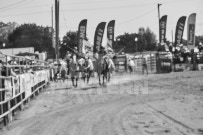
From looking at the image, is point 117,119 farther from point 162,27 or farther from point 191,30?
point 162,27

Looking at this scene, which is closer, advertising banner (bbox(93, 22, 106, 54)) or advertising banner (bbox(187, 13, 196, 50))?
advertising banner (bbox(187, 13, 196, 50))

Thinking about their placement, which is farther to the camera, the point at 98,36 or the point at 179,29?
the point at 179,29

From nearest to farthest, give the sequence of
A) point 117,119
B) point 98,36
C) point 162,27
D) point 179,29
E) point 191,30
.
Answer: point 117,119 → point 191,30 → point 98,36 → point 179,29 → point 162,27

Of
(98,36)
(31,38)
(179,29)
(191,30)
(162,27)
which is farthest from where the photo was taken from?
(31,38)

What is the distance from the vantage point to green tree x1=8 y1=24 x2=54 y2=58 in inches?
4205

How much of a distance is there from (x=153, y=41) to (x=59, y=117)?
434 feet

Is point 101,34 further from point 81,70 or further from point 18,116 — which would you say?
point 18,116

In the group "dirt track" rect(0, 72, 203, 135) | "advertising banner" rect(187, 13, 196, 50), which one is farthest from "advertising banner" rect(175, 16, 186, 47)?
"dirt track" rect(0, 72, 203, 135)

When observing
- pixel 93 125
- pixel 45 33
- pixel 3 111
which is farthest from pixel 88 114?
pixel 45 33

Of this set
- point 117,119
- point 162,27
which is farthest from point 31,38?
point 117,119

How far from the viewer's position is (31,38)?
110562 mm

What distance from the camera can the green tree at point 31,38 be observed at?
107 meters

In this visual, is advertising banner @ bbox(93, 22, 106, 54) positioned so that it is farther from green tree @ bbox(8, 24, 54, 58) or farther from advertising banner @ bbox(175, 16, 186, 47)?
green tree @ bbox(8, 24, 54, 58)

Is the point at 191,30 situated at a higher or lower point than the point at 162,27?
lower
